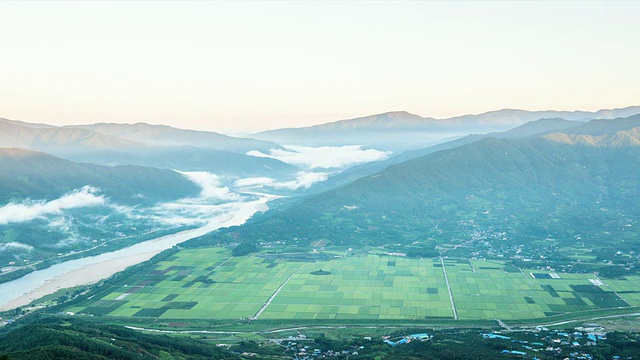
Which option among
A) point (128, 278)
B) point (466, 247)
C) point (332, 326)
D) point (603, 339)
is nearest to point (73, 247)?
Answer: point (128, 278)

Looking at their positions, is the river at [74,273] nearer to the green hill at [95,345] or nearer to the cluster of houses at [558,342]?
the green hill at [95,345]

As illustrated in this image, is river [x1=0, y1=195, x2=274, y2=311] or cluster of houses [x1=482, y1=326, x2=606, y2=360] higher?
river [x1=0, y1=195, x2=274, y2=311]

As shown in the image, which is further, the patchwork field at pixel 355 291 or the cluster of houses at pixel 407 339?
the patchwork field at pixel 355 291

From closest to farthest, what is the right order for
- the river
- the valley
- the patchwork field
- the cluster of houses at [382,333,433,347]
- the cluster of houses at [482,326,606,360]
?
the cluster of houses at [482,326,606,360], the cluster of houses at [382,333,433,347], the valley, the patchwork field, the river

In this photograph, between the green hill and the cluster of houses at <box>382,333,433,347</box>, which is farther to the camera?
the cluster of houses at <box>382,333,433,347</box>

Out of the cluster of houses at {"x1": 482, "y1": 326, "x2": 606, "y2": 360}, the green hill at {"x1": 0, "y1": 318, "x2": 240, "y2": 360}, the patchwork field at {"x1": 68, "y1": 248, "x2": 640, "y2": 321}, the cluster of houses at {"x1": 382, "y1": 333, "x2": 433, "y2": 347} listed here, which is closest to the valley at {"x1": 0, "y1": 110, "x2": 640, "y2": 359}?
the patchwork field at {"x1": 68, "y1": 248, "x2": 640, "y2": 321}

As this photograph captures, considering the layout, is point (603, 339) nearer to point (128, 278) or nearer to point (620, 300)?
point (620, 300)

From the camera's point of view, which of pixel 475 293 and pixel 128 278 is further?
pixel 128 278

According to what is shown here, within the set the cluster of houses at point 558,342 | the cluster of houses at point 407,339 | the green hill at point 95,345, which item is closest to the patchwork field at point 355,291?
the cluster of houses at point 407,339

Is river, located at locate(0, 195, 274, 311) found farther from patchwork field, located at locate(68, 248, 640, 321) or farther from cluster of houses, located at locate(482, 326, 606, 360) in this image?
cluster of houses, located at locate(482, 326, 606, 360)
